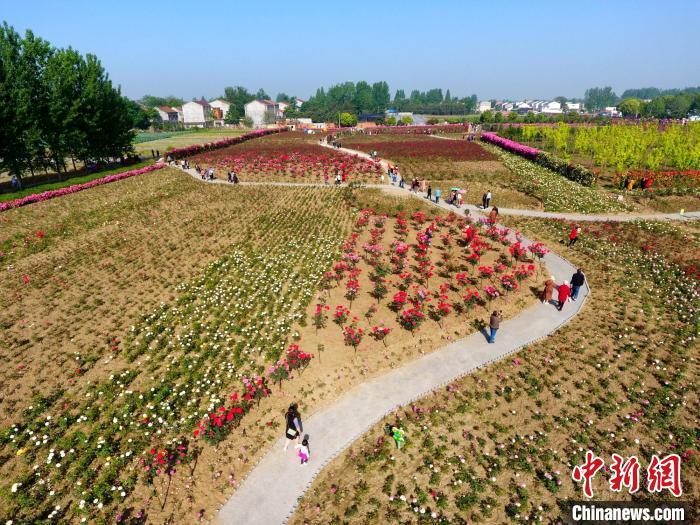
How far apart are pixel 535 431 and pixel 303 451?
6.03m

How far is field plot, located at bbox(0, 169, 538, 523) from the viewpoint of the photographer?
8453 mm

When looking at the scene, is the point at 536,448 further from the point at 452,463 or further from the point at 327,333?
the point at 327,333

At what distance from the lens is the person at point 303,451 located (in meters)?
8.31

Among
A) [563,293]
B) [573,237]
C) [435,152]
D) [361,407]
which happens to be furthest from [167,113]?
[361,407]

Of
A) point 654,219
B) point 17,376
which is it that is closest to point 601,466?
point 17,376

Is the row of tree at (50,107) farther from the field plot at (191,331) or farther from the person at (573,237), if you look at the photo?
the person at (573,237)

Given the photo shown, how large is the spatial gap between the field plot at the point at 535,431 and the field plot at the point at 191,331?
224cm

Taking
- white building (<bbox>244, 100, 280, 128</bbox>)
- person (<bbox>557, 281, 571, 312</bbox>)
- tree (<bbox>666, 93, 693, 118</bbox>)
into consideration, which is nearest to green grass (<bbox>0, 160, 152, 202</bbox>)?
person (<bbox>557, 281, 571, 312</bbox>)

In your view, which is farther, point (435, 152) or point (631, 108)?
point (631, 108)

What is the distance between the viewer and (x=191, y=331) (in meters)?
13.3

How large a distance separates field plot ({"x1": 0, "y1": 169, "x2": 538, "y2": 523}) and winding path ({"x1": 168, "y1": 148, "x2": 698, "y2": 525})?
44 centimetres

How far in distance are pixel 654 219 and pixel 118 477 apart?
32.2 meters

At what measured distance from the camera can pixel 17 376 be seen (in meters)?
11.3

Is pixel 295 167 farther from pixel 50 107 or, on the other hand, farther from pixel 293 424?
pixel 293 424
